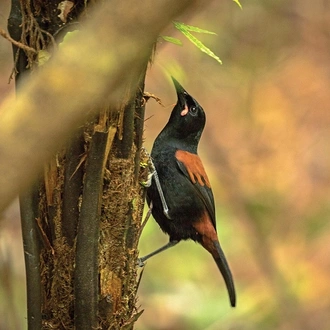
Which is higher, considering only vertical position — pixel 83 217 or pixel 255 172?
pixel 83 217

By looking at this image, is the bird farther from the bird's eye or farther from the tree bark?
the tree bark

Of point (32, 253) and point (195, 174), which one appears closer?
point (32, 253)

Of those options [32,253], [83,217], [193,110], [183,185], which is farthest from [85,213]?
[193,110]

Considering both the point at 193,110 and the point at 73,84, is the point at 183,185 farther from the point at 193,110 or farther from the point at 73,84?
the point at 73,84

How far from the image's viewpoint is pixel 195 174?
320cm

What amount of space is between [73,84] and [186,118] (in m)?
2.56

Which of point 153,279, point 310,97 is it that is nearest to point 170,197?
point 153,279

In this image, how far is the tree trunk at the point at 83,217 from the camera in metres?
Result: 1.62

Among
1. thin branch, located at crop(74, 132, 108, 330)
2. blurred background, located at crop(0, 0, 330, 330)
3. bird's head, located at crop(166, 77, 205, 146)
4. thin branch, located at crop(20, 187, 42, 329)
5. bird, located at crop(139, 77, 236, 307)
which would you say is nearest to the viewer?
thin branch, located at crop(74, 132, 108, 330)

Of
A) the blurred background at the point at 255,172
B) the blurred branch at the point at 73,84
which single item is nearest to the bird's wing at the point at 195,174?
the blurred background at the point at 255,172

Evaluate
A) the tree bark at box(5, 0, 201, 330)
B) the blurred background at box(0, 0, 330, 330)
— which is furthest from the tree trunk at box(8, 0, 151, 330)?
the blurred background at box(0, 0, 330, 330)

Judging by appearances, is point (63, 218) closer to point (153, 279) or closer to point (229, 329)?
point (229, 329)

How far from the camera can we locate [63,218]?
5.57 feet

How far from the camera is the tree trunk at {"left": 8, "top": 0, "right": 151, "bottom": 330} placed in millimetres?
1623
